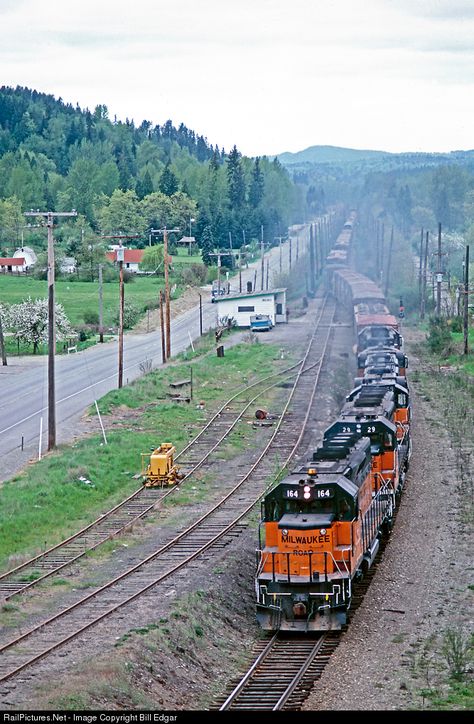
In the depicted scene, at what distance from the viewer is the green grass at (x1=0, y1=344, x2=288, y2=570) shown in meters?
29.4

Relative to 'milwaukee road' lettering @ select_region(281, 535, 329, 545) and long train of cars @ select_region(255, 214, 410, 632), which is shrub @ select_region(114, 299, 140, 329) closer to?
long train of cars @ select_region(255, 214, 410, 632)

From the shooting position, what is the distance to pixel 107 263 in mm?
137500

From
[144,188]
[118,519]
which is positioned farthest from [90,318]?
[144,188]

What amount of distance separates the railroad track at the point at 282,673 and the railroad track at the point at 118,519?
20.6 ft

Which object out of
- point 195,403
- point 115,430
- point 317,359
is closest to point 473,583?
point 115,430

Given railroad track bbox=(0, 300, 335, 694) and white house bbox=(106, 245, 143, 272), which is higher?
white house bbox=(106, 245, 143, 272)

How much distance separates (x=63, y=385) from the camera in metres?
61.2

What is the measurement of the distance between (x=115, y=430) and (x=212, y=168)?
157 metres

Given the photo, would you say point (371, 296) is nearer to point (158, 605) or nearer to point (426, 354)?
point (426, 354)

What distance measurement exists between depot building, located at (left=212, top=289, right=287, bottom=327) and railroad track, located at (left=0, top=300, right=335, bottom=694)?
4196 cm

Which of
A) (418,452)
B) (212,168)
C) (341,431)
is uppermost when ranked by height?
(212,168)

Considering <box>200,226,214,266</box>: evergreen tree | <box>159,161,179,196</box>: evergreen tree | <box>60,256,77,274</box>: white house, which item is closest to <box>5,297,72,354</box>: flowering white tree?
<box>60,256,77,274</box>: white house

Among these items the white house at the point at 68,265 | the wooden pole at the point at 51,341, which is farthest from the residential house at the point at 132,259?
the wooden pole at the point at 51,341

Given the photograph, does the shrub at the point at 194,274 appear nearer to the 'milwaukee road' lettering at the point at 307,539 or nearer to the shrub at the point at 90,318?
the shrub at the point at 90,318
